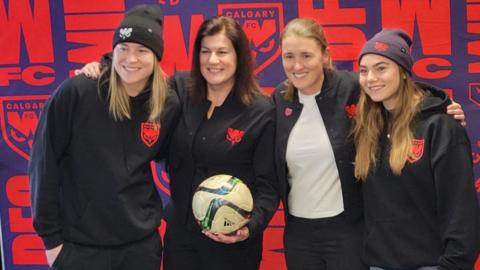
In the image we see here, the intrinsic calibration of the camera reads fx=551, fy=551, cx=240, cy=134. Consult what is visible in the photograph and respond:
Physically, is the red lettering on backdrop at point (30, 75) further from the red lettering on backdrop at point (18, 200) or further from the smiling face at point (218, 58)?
the smiling face at point (218, 58)

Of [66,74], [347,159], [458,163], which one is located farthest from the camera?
[66,74]

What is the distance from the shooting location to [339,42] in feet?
11.9

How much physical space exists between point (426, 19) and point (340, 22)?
55cm

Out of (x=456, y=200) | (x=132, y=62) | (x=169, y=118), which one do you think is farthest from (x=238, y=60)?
(x=456, y=200)

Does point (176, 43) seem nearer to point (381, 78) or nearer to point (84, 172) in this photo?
point (84, 172)

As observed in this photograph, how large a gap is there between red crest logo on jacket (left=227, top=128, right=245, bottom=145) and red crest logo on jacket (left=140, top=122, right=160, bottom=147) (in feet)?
1.18

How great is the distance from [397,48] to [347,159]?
592mm

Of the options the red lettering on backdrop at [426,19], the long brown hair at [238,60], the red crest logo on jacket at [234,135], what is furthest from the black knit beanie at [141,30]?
the red lettering on backdrop at [426,19]

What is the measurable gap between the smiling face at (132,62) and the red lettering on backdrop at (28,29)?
1.42 meters

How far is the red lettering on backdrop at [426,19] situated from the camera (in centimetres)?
353

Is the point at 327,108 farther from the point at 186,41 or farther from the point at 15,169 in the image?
the point at 15,169

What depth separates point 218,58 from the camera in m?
2.79

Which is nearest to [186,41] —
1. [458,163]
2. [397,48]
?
[397,48]

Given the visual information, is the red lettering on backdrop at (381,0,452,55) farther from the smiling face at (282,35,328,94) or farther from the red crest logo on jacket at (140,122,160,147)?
the red crest logo on jacket at (140,122,160,147)
